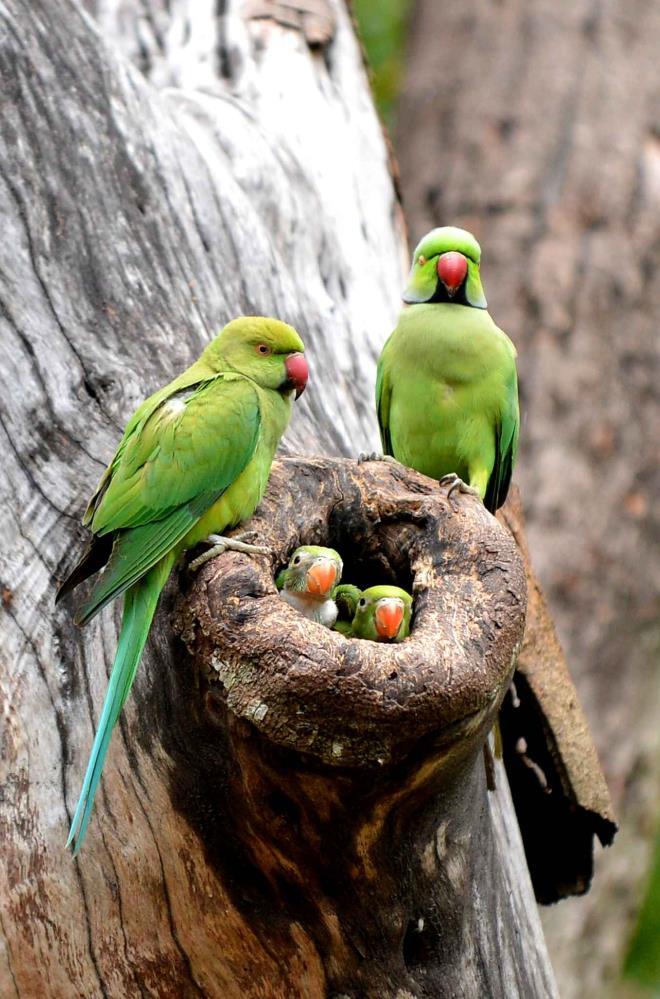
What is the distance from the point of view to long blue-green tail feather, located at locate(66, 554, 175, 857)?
8.46ft

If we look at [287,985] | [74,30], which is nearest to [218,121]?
[74,30]

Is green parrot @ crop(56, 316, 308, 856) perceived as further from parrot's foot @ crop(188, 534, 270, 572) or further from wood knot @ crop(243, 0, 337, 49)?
wood knot @ crop(243, 0, 337, 49)

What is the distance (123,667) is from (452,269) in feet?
5.99

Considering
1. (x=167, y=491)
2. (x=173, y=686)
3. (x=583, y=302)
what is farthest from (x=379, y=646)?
(x=583, y=302)

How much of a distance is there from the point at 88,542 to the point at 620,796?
350cm

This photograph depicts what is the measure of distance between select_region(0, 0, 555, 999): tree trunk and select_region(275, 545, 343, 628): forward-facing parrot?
189 mm

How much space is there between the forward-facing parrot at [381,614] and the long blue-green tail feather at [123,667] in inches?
19.4

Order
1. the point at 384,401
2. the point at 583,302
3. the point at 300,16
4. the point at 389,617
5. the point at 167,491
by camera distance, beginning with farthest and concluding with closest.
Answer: the point at 583,302 < the point at 300,16 < the point at 384,401 < the point at 167,491 < the point at 389,617

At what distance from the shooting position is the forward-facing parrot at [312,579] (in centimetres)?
283

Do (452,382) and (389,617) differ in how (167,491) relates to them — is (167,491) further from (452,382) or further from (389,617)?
(452,382)

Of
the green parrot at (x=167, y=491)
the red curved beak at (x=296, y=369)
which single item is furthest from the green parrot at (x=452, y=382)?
the green parrot at (x=167, y=491)

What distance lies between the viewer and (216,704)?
2539 millimetres

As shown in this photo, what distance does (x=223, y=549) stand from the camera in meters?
2.75

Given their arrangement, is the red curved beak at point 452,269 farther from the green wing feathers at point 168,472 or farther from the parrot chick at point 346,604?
the parrot chick at point 346,604
